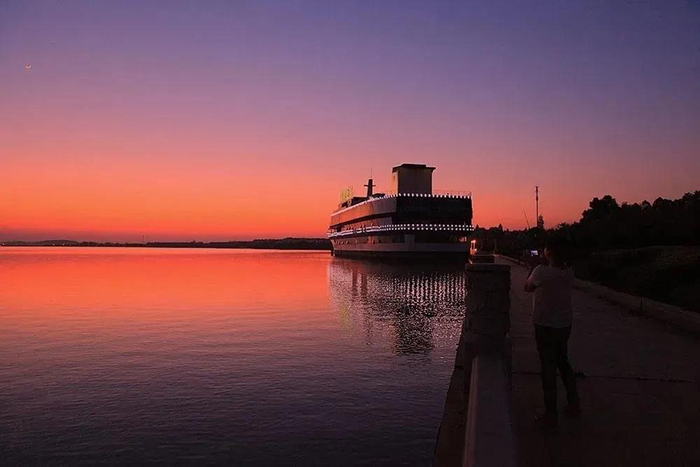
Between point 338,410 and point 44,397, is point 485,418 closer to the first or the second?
point 338,410

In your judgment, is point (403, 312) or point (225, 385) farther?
point (403, 312)

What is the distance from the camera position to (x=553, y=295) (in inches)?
260

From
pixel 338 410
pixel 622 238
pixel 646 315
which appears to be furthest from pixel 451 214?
pixel 338 410

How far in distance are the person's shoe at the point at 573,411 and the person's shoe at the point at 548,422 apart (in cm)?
25

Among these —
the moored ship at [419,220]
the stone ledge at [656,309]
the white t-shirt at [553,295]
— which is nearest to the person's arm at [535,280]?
the white t-shirt at [553,295]

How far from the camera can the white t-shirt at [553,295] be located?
6605mm

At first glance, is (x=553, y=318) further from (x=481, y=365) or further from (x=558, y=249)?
(x=481, y=365)

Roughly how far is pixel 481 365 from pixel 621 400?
6.70ft

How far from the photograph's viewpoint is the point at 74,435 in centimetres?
945

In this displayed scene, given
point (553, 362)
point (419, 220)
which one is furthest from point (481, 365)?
point (419, 220)

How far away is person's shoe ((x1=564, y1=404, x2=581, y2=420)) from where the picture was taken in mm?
6610

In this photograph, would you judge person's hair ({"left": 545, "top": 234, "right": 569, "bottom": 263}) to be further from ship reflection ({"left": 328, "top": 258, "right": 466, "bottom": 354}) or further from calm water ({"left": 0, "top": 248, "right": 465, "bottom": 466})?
ship reflection ({"left": 328, "top": 258, "right": 466, "bottom": 354})

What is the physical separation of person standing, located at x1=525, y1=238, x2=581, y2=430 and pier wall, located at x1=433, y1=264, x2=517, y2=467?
0.49 metres

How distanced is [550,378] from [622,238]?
141 ft
